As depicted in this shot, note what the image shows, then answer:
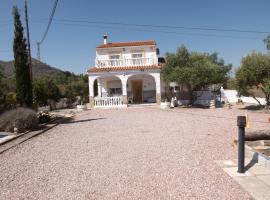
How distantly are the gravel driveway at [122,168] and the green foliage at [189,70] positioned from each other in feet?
41.4

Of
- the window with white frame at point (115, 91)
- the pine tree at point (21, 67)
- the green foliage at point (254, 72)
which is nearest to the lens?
the pine tree at point (21, 67)

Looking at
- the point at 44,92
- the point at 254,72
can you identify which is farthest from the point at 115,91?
the point at 254,72

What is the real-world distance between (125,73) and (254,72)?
11812 mm

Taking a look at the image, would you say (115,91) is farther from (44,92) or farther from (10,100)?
(10,100)

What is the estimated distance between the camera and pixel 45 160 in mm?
7684

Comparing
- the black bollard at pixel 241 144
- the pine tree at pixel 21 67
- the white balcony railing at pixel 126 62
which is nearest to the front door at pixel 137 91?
the white balcony railing at pixel 126 62

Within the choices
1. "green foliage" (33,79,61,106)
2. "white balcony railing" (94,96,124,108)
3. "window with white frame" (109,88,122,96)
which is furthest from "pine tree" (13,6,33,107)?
"window with white frame" (109,88,122,96)

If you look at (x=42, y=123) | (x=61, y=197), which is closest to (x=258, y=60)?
(x=42, y=123)

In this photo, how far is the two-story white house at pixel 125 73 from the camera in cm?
2655

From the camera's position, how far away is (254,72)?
63.1ft

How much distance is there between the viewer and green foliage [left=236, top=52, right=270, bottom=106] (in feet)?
62.5

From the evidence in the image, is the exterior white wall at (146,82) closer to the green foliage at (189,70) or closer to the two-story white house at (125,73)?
the two-story white house at (125,73)

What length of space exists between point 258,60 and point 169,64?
8.31m

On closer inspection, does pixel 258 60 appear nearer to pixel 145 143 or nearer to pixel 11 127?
pixel 145 143
